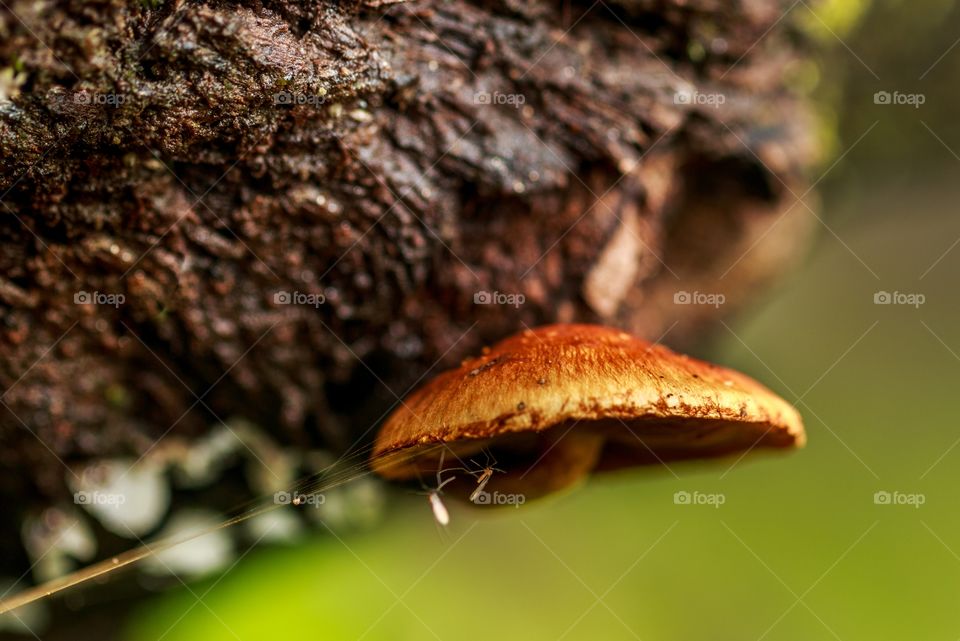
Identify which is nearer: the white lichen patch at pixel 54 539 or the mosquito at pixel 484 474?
the mosquito at pixel 484 474

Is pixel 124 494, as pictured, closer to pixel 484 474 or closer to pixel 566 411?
pixel 484 474

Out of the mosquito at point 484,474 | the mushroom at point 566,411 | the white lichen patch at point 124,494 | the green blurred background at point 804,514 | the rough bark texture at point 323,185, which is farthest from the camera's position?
the green blurred background at point 804,514

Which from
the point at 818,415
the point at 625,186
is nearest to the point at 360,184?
the point at 625,186

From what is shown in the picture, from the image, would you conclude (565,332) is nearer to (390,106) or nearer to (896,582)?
(390,106)

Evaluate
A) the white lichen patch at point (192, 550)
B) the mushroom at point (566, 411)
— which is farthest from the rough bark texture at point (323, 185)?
the mushroom at point (566, 411)

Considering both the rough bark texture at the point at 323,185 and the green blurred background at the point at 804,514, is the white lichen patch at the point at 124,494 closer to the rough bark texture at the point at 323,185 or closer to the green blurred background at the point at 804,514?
the rough bark texture at the point at 323,185

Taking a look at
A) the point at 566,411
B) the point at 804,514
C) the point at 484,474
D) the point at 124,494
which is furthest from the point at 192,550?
the point at 804,514

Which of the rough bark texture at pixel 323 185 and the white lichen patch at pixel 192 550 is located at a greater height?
the rough bark texture at pixel 323 185

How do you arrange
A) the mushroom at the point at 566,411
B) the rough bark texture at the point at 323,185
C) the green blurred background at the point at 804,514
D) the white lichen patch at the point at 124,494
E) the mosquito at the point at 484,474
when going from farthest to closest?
the green blurred background at the point at 804,514, the white lichen patch at the point at 124,494, the mosquito at the point at 484,474, the rough bark texture at the point at 323,185, the mushroom at the point at 566,411

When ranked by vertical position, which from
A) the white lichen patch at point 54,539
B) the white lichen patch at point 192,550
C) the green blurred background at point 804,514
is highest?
the green blurred background at point 804,514
